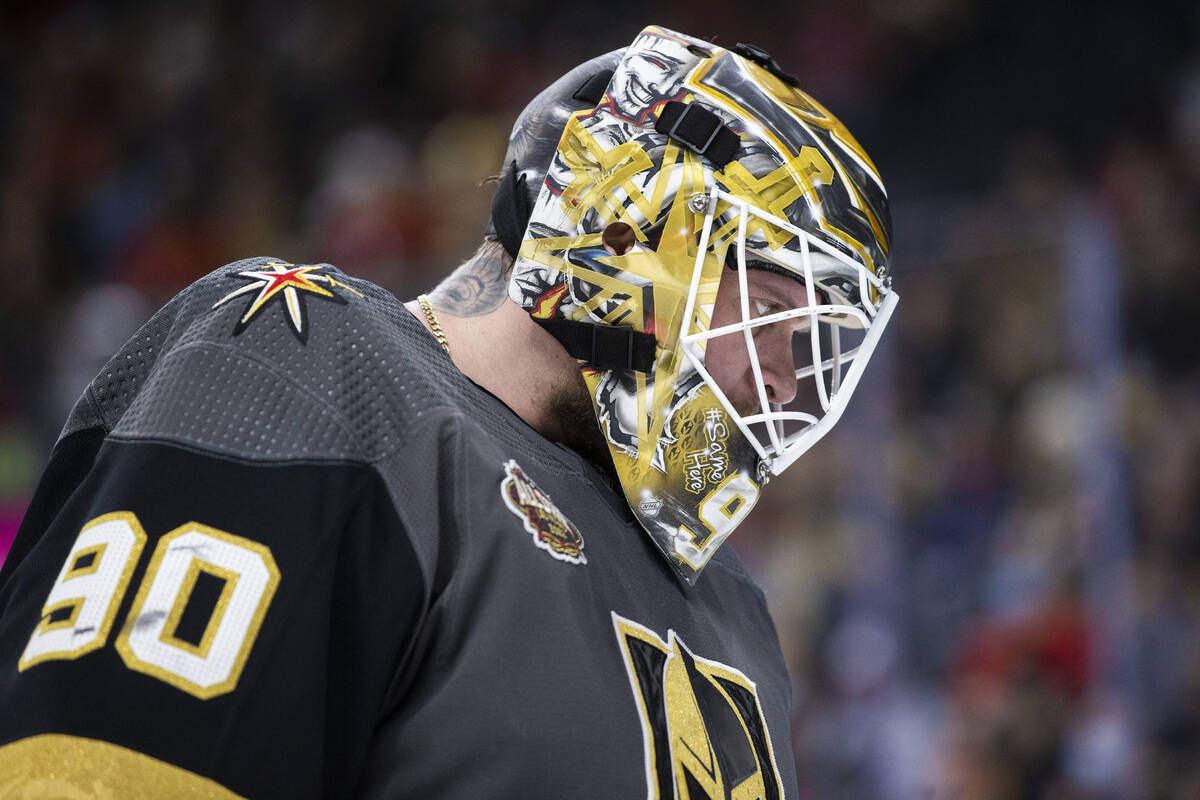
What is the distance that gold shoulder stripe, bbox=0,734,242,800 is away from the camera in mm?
947

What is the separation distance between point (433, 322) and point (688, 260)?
28 cm

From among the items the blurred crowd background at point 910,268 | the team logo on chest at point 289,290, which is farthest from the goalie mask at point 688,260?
the blurred crowd background at point 910,268

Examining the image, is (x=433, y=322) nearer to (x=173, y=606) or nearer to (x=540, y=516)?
(x=540, y=516)

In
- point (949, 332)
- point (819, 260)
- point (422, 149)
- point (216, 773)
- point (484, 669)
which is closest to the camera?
point (216, 773)

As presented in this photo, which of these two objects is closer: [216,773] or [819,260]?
[216,773]

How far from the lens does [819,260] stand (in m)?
1.38

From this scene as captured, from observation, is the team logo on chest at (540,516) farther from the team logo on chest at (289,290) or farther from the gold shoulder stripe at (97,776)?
the gold shoulder stripe at (97,776)

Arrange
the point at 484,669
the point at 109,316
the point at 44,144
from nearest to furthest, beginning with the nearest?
the point at 484,669, the point at 109,316, the point at 44,144

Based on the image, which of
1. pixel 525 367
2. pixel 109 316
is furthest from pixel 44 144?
pixel 525 367

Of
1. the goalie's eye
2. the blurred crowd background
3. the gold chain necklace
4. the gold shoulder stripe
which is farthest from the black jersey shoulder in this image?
the blurred crowd background

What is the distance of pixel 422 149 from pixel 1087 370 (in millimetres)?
3869

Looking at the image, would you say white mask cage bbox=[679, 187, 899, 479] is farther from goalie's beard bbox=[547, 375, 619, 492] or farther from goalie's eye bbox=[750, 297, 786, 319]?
goalie's beard bbox=[547, 375, 619, 492]

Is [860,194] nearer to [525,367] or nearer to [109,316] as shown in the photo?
[525,367]

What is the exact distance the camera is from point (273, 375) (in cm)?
110
